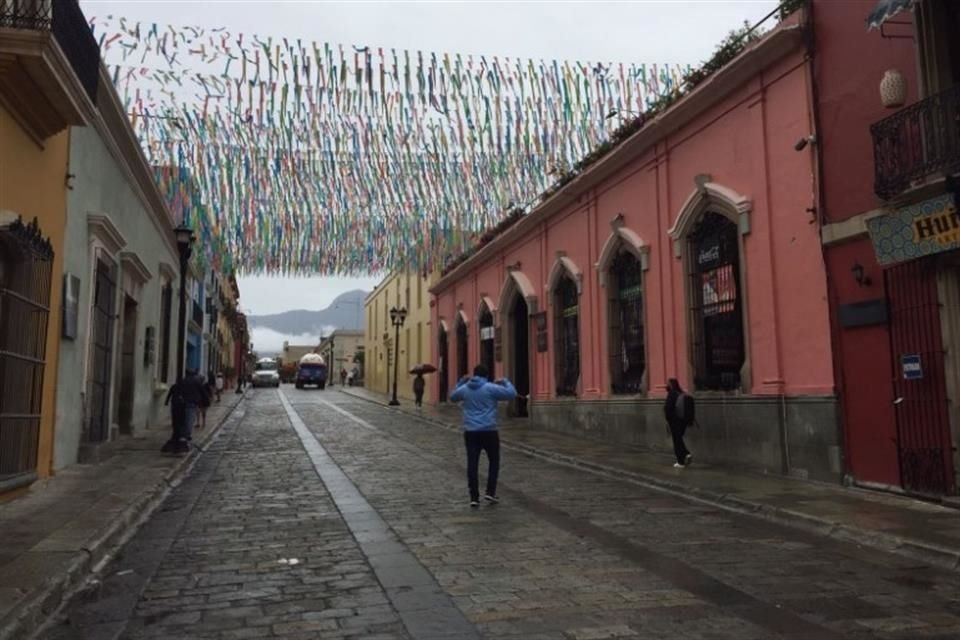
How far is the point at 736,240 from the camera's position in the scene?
43.9 ft

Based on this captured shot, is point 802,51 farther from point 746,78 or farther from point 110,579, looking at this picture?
point 110,579

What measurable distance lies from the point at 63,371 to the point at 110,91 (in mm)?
4452

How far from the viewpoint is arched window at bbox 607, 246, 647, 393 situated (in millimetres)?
16641

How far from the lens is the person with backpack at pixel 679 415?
41.2 feet

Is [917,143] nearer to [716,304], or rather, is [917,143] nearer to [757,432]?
[757,432]

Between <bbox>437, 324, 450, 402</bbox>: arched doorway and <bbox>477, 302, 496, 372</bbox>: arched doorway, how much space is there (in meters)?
5.35

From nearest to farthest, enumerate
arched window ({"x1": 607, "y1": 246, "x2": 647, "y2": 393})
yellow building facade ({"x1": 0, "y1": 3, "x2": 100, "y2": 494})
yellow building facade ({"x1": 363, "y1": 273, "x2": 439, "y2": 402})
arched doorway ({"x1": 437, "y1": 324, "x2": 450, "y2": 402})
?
yellow building facade ({"x1": 0, "y1": 3, "x2": 100, "y2": 494}) < arched window ({"x1": 607, "y1": 246, "x2": 647, "y2": 393}) < arched doorway ({"x1": 437, "y1": 324, "x2": 450, "y2": 402}) < yellow building facade ({"x1": 363, "y1": 273, "x2": 439, "y2": 402})

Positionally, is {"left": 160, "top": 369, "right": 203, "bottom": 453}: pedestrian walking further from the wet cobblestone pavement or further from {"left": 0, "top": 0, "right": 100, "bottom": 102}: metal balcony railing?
{"left": 0, "top": 0, "right": 100, "bottom": 102}: metal balcony railing

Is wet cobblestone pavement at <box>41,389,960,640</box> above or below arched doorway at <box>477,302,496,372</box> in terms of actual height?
below

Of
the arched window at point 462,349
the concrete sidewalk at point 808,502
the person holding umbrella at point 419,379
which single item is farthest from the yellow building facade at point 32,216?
the person holding umbrella at point 419,379

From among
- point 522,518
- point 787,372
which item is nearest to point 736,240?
point 787,372

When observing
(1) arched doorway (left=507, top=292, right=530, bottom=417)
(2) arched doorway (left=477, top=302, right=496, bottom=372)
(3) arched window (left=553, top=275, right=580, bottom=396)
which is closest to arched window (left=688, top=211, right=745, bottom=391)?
(3) arched window (left=553, top=275, right=580, bottom=396)

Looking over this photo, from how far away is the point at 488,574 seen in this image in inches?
237

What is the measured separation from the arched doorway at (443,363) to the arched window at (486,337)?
5.36 meters
